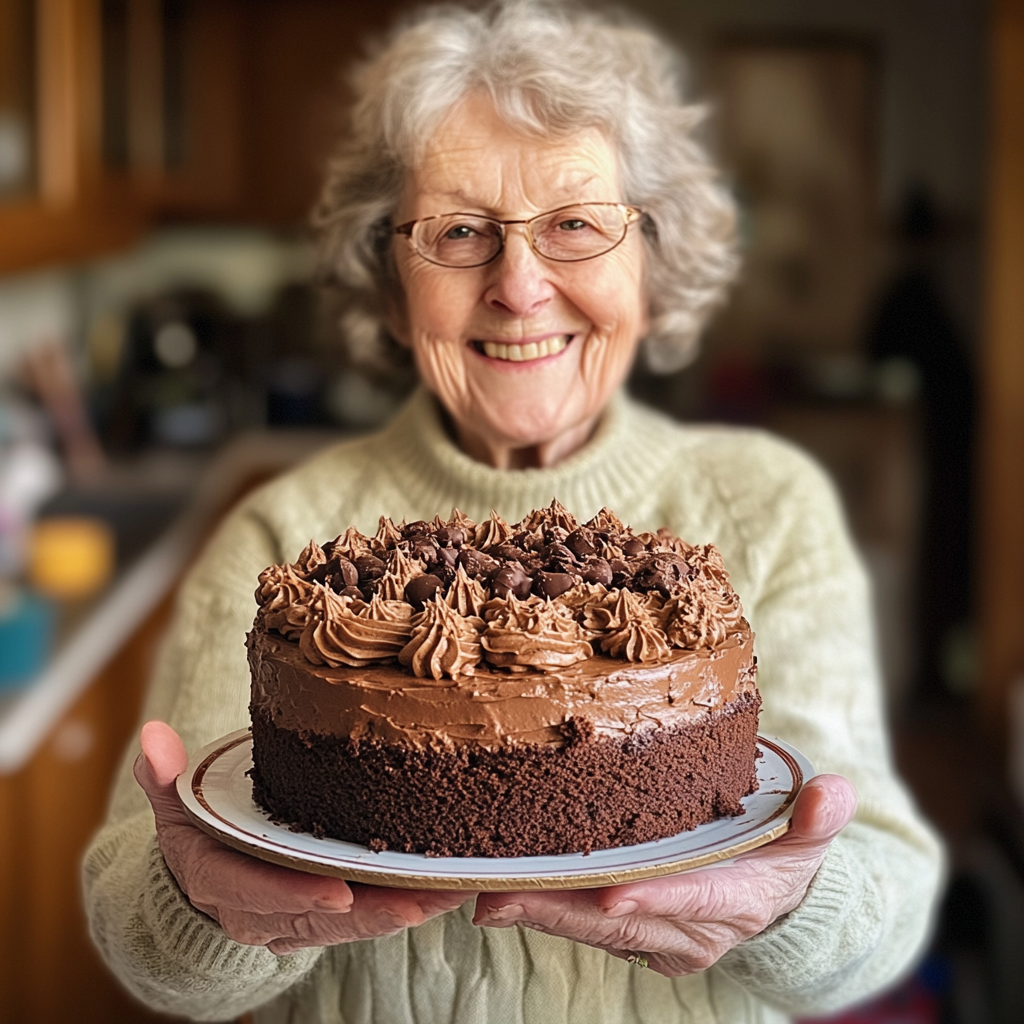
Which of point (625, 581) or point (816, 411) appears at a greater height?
point (625, 581)

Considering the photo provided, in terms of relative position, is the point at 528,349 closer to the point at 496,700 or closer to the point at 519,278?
the point at 519,278

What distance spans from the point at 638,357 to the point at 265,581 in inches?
26.0

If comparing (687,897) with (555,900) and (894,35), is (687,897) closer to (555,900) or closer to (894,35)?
(555,900)

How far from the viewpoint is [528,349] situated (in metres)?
1.25

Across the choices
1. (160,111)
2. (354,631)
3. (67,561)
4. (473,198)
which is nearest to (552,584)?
(354,631)

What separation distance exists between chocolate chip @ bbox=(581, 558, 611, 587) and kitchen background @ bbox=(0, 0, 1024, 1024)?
598 mm

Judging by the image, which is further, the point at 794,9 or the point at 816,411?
the point at 794,9

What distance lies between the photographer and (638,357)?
5.37 feet

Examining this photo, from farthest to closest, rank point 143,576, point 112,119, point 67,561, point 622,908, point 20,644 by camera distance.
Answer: point 112,119, point 143,576, point 67,561, point 20,644, point 622,908

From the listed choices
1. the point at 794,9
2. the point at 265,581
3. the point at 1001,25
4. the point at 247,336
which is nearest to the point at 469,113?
the point at 265,581

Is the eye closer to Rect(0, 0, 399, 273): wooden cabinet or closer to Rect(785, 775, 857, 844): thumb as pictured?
Rect(785, 775, 857, 844): thumb

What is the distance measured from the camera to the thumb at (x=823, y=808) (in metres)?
0.99

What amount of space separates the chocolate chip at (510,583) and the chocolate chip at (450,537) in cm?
8

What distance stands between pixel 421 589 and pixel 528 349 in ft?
0.97
